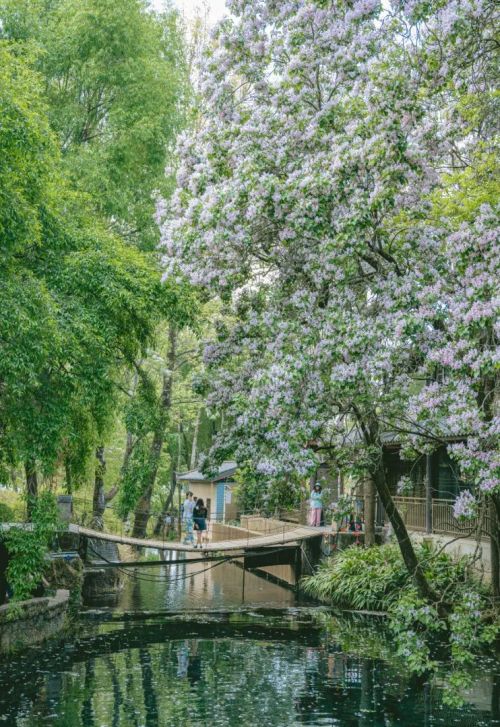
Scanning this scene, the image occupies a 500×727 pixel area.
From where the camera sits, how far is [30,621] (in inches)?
641

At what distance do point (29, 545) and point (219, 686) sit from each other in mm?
4316

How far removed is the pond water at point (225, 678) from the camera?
470 inches

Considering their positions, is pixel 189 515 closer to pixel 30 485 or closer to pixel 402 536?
pixel 30 485

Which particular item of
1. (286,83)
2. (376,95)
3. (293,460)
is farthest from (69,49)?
(293,460)

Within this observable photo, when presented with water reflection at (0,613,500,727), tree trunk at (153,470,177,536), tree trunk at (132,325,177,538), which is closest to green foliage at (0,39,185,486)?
water reflection at (0,613,500,727)

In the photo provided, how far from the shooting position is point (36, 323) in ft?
44.3

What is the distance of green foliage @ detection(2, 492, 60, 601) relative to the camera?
1502 cm

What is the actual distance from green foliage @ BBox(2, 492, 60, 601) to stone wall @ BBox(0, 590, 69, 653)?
19.0 inches

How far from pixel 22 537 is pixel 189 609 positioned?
8.79m

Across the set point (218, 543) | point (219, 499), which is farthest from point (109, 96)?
point (219, 499)

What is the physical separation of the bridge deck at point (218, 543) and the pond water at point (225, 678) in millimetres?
1949

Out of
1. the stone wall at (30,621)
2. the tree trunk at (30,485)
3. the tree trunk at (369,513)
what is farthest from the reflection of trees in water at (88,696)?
the tree trunk at (369,513)

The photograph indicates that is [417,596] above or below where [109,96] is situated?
below

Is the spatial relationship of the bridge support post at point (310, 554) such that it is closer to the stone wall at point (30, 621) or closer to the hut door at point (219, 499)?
the stone wall at point (30, 621)
